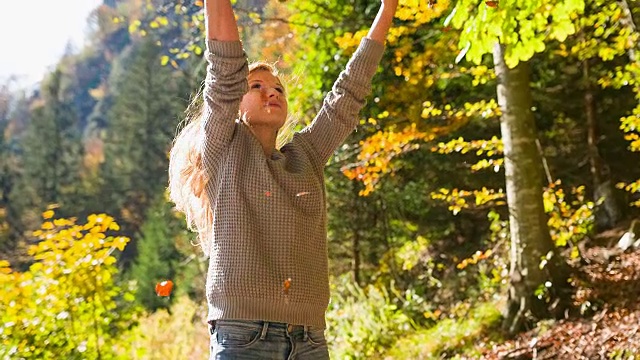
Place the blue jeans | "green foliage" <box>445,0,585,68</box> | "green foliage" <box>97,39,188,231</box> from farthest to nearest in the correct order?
1. "green foliage" <box>97,39,188,231</box>
2. "green foliage" <box>445,0,585,68</box>
3. the blue jeans

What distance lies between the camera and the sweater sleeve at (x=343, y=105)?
1990 mm

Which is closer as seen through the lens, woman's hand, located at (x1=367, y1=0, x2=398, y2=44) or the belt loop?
the belt loop

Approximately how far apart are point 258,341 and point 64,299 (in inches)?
141

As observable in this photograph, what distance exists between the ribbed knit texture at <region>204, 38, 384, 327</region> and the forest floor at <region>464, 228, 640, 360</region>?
108 inches

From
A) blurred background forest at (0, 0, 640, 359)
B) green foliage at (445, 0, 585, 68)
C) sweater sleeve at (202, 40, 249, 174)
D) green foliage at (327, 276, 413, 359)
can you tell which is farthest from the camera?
green foliage at (327, 276, 413, 359)

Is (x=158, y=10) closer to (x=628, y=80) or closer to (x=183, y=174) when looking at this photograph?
(x=628, y=80)

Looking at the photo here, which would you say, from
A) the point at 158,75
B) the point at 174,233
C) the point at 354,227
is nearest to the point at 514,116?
the point at 354,227

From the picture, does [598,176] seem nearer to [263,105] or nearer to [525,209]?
[525,209]

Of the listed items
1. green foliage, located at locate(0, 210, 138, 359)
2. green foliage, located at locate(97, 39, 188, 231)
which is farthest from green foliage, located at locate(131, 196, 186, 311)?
green foliage, located at locate(0, 210, 138, 359)

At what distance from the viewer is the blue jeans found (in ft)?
5.20

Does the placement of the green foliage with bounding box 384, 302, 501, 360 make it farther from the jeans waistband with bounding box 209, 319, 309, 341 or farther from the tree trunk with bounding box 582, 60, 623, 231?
the jeans waistband with bounding box 209, 319, 309, 341

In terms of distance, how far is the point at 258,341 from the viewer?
161 cm

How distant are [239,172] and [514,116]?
356 cm

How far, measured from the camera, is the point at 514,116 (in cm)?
489
